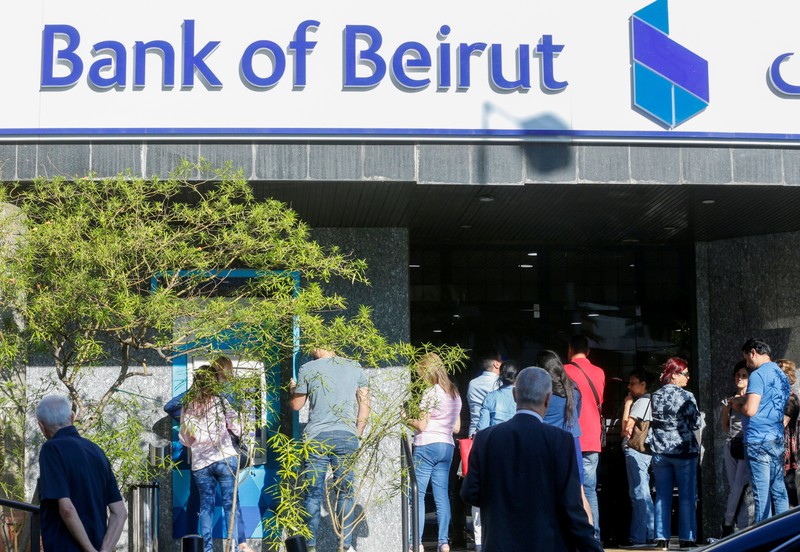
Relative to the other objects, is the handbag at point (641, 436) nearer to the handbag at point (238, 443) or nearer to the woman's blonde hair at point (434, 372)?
the woman's blonde hair at point (434, 372)

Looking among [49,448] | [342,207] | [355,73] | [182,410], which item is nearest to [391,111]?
[355,73]

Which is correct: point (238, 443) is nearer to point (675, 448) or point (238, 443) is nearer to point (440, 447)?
point (440, 447)

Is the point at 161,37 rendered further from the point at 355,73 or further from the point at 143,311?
the point at 143,311

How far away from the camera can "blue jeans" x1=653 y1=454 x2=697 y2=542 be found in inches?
369

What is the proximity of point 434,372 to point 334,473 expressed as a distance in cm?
117

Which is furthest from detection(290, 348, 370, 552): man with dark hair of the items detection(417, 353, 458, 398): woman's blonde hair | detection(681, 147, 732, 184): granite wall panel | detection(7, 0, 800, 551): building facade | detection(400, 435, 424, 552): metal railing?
detection(681, 147, 732, 184): granite wall panel

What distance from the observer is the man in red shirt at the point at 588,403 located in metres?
9.20

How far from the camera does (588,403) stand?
9.22 metres

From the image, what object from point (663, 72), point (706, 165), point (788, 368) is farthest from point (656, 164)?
point (788, 368)

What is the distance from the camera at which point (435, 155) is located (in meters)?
8.10

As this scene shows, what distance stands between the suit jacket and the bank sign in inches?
144

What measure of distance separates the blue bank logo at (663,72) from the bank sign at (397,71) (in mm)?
11

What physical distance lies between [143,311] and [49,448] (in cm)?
186

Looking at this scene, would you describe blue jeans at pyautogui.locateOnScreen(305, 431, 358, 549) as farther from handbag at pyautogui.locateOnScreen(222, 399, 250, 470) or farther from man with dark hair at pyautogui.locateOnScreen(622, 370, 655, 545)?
man with dark hair at pyautogui.locateOnScreen(622, 370, 655, 545)
